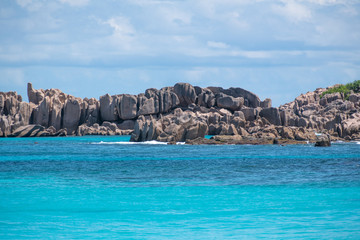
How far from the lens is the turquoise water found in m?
18.8

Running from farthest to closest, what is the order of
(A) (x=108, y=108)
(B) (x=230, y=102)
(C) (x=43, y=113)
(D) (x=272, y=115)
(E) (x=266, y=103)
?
(E) (x=266, y=103) → (A) (x=108, y=108) → (B) (x=230, y=102) → (C) (x=43, y=113) → (D) (x=272, y=115)

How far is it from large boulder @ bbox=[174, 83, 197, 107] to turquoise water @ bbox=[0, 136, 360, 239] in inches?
4742

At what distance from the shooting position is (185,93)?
16050cm

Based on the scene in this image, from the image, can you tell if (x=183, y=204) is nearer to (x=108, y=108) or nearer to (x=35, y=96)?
(x=108, y=108)

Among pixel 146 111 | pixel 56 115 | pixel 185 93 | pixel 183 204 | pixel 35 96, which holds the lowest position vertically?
pixel 183 204

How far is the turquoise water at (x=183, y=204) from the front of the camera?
1881 centimetres

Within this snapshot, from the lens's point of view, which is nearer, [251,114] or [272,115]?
[272,115]

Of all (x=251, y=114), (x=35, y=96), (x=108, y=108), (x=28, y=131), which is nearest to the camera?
(x=251, y=114)

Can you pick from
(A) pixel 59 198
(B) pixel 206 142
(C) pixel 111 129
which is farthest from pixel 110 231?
(C) pixel 111 129

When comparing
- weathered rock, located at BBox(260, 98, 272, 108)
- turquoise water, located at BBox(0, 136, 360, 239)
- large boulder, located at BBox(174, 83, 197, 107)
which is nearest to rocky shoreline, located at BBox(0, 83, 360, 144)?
large boulder, located at BBox(174, 83, 197, 107)

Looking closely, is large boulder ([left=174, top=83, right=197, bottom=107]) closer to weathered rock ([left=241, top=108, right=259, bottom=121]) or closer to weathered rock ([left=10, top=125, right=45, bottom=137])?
weathered rock ([left=241, top=108, right=259, bottom=121])

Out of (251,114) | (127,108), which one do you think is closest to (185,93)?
(127,108)

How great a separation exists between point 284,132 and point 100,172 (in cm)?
5737

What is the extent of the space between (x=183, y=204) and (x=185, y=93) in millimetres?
137020
